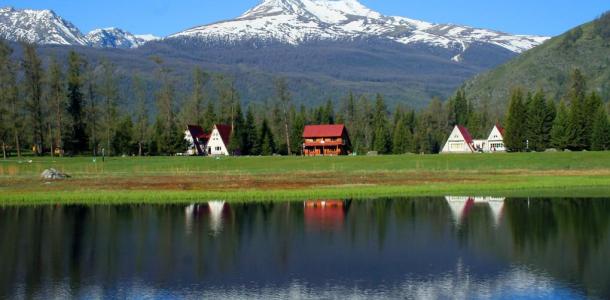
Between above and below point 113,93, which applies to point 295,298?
below

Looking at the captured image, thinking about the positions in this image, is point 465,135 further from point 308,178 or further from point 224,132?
point 308,178

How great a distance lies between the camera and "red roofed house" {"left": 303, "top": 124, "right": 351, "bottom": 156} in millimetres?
148500

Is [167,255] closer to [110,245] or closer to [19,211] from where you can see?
[110,245]

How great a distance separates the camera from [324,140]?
5842 inches

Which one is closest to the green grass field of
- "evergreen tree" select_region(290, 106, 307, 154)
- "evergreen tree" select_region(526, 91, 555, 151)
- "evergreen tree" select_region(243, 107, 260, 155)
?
"evergreen tree" select_region(526, 91, 555, 151)

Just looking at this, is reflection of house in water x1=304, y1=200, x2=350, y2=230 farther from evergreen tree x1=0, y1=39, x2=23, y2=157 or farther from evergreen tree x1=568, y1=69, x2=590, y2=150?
evergreen tree x1=568, y1=69, x2=590, y2=150

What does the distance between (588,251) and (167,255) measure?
18.7 meters

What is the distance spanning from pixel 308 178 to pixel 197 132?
7673cm

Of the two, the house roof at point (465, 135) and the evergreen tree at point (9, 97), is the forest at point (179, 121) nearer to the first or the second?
the evergreen tree at point (9, 97)

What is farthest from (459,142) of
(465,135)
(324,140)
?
(324,140)

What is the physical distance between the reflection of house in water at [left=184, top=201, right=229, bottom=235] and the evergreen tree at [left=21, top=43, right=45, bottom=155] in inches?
2705

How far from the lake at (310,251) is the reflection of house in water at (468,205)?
185mm

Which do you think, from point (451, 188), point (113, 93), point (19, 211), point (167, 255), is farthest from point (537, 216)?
point (113, 93)

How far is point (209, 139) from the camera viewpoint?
14738cm
